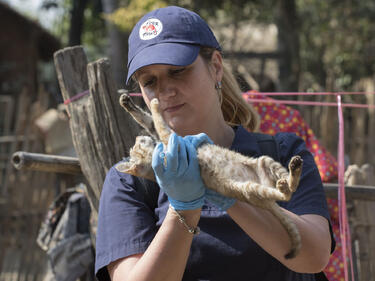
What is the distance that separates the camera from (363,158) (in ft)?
19.3

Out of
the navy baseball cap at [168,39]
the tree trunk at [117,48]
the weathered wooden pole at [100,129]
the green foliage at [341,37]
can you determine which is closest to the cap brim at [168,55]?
the navy baseball cap at [168,39]

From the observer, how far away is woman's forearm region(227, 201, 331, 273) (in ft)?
4.14

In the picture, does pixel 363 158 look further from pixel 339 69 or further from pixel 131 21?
pixel 339 69

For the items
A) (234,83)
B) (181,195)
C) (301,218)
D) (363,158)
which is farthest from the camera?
(363,158)

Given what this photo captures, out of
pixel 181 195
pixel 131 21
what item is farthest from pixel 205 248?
pixel 131 21

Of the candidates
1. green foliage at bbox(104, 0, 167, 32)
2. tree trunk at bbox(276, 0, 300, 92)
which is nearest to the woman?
green foliage at bbox(104, 0, 167, 32)

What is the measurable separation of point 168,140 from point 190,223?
24 cm

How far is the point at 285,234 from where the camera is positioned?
4.13 feet

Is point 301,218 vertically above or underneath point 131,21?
underneath

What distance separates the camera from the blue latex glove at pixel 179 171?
117 cm

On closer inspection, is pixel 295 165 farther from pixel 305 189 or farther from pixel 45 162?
pixel 45 162

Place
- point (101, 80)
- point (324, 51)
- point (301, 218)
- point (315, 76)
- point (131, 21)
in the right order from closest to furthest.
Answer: point (301, 218), point (101, 80), point (131, 21), point (315, 76), point (324, 51)

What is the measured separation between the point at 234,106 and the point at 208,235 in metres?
0.66

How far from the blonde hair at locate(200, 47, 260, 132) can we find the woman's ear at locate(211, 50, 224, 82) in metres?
0.13
